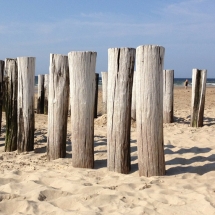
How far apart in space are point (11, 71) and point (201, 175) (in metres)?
3.50

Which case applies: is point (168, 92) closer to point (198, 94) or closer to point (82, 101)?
point (198, 94)

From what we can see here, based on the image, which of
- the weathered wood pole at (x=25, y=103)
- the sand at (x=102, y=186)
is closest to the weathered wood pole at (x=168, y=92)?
the sand at (x=102, y=186)

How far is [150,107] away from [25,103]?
2.38 metres

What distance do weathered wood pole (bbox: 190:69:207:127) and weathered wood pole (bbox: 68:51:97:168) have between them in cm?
468

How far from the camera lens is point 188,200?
383 centimetres

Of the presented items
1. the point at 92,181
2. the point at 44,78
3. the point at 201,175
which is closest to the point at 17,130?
the point at 92,181

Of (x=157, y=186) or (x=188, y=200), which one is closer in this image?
(x=188, y=200)

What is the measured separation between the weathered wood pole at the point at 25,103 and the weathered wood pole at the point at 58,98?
22.7 inches

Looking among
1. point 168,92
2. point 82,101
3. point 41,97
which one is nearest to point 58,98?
point 82,101

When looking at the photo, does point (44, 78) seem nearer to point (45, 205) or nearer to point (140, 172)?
point (140, 172)

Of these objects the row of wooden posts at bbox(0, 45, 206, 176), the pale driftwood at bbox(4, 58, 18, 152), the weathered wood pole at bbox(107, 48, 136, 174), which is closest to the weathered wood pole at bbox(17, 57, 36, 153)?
the row of wooden posts at bbox(0, 45, 206, 176)

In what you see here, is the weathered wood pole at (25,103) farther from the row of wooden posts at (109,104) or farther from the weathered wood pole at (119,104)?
the weathered wood pole at (119,104)

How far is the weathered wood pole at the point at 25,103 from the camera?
230 inches

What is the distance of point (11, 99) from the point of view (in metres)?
6.20
